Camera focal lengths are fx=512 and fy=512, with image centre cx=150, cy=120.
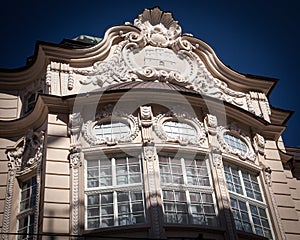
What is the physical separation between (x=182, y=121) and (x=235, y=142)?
7.29 ft

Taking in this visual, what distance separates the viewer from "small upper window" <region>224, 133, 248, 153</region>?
18.5 m

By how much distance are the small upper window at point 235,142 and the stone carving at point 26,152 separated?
259 inches

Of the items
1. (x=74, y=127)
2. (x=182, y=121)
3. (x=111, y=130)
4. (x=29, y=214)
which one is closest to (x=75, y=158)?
(x=74, y=127)

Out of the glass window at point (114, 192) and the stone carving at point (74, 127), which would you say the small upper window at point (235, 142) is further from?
the stone carving at point (74, 127)

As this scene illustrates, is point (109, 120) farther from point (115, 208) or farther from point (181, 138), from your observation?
point (115, 208)

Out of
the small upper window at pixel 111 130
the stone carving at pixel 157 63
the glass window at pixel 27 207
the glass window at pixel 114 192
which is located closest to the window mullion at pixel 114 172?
the glass window at pixel 114 192

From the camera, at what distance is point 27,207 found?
16.8m

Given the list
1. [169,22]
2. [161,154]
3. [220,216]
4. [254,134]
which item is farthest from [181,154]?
[169,22]

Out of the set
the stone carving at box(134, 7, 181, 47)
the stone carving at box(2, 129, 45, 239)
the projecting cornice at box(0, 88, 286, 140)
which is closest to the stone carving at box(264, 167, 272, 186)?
the projecting cornice at box(0, 88, 286, 140)

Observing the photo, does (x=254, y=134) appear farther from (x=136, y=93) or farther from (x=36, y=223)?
(x=36, y=223)

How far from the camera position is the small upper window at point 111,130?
1720 centimetres

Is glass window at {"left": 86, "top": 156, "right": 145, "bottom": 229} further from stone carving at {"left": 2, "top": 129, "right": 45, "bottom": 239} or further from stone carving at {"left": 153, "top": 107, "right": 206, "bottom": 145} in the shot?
stone carving at {"left": 2, "top": 129, "right": 45, "bottom": 239}

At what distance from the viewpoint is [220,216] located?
51.9 feet

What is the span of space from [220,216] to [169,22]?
359 inches
